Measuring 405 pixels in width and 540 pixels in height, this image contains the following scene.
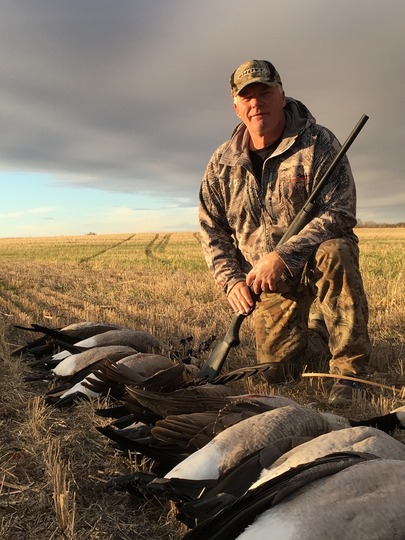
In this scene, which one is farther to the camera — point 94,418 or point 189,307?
point 189,307

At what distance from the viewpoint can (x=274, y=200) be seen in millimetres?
4828

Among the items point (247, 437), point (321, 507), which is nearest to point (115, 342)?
point (247, 437)

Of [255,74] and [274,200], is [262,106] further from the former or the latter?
[274,200]

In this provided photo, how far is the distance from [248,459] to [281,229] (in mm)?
3120

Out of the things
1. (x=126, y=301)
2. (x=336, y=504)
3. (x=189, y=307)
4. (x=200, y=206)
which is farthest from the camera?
(x=126, y=301)

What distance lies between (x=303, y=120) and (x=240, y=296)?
1.66m

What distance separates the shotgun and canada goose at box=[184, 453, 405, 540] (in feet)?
7.84

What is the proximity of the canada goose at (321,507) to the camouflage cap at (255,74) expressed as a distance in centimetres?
352

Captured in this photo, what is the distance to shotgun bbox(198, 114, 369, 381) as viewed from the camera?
13.8 feet

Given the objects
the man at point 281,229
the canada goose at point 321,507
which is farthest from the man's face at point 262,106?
the canada goose at point 321,507

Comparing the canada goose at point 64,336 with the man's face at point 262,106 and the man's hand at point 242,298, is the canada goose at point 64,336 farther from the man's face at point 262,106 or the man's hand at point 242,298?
the man's face at point 262,106

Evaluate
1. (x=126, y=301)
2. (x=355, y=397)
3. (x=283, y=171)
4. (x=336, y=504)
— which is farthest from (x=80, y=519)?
(x=126, y=301)

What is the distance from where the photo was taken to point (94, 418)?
3363 mm

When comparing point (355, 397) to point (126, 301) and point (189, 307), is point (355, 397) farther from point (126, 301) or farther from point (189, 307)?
point (126, 301)
